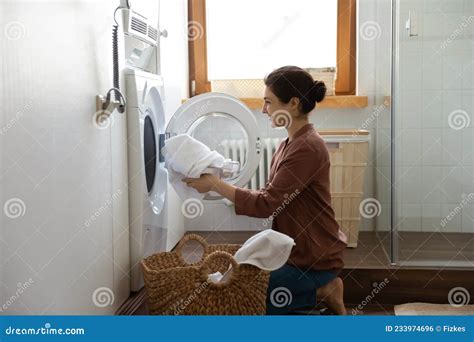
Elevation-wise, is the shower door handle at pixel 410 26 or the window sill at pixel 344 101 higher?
the shower door handle at pixel 410 26

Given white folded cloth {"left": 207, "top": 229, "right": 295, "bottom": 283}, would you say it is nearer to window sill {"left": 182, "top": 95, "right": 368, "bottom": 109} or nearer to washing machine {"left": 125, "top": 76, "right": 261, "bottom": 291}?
washing machine {"left": 125, "top": 76, "right": 261, "bottom": 291}

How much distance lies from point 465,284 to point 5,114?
206 cm

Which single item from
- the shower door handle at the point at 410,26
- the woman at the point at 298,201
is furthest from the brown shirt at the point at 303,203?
the shower door handle at the point at 410,26

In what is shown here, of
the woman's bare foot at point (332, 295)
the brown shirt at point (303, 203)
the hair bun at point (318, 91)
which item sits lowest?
the woman's bare foot at point (332, 295)

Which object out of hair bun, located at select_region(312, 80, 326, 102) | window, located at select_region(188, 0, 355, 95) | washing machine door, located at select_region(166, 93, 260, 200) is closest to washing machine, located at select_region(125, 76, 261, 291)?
washing machine door, located at select_region(166, 93, 260, 200)

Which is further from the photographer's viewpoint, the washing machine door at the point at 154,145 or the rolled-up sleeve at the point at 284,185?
the washing machine door at the point at 154,145

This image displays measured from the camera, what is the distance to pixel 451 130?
116 inches

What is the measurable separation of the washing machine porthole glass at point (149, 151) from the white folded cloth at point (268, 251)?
639 millimetres

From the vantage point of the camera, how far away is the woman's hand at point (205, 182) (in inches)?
85.4

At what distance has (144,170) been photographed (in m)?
2.33

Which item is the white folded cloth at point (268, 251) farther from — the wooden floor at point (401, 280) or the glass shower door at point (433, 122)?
the glass shower door at point (433, 122)

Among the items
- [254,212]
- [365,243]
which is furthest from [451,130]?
[254,212]

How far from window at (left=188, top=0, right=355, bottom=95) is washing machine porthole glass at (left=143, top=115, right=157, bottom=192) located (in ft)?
4.05

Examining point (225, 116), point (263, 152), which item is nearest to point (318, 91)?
point (225, 116)
